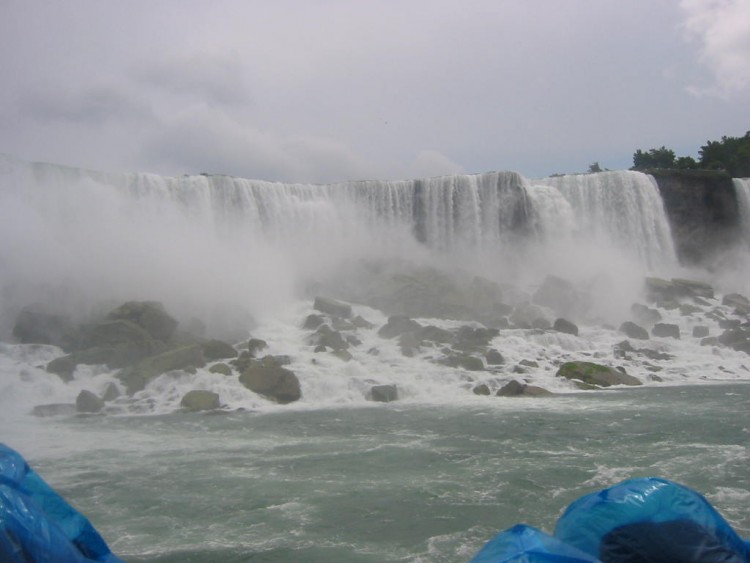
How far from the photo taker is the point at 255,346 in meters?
17.3

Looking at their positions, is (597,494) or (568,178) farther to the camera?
(568,178)

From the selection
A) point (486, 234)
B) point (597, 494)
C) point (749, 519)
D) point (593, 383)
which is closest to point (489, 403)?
point (593, 383)

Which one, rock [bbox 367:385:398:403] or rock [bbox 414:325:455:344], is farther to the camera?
rock [bbox 414:325:455:344]

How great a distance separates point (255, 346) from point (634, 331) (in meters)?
10.7

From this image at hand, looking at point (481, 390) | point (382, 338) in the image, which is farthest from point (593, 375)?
point (382, 338)

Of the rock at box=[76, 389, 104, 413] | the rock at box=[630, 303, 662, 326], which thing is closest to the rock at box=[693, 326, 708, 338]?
the rock at box=[630, 303, 662, 326]

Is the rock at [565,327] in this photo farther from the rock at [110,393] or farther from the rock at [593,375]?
the rock at [110,393]

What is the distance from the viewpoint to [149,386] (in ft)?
48.8

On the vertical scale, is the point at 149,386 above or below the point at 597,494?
below

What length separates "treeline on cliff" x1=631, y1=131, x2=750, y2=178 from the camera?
125ft

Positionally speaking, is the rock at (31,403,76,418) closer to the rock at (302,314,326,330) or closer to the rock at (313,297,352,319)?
the rock at (302,314,326,330)

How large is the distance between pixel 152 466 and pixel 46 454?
1936 millimetres

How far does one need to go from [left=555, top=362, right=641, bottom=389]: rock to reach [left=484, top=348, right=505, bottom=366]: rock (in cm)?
141

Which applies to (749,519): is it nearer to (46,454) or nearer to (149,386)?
(46,454)
